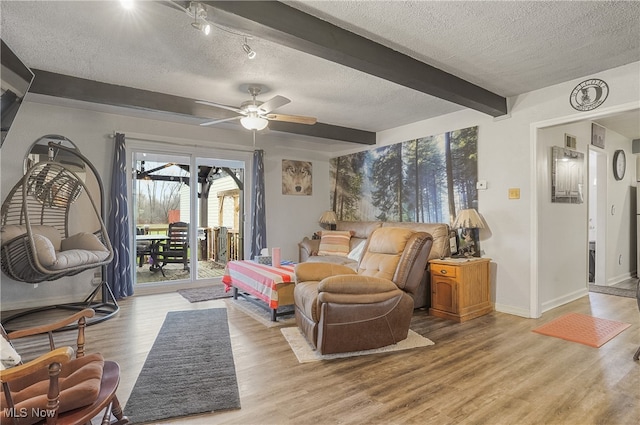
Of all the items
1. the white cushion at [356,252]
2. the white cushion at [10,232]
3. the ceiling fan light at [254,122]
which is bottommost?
the white cushion at [356,252]

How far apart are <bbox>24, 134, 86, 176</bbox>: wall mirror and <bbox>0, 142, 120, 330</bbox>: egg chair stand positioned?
0.17ft

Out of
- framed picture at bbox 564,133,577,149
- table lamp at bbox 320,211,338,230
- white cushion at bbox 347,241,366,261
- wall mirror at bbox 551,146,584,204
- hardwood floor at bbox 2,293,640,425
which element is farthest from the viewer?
table lamp at bbox 320,211,338,230

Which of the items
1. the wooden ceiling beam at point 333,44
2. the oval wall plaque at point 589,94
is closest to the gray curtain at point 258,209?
the wooden ceiling beam at point 333,44

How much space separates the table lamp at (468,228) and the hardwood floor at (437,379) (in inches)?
38.0

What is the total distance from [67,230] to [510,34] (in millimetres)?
5348

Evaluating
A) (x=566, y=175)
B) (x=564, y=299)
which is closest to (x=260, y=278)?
(x=564, y=299)

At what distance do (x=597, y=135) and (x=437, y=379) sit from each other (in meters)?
4.92

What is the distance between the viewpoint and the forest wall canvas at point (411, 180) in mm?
4422

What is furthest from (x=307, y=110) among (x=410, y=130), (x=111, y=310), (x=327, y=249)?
(x=111, y=310)

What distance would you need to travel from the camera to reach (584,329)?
11.0ft

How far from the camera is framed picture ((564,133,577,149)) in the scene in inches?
170

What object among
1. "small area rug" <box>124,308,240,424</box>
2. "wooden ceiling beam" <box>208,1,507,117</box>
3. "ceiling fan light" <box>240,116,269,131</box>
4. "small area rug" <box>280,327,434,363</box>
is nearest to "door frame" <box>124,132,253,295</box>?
"small area rug" <box>124,308,240,424</box>

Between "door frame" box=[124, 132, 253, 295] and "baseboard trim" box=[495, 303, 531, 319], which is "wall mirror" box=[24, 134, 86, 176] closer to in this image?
"door frame" box=[124, 132, 253, 295]

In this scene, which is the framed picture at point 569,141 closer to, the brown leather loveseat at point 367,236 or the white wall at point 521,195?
the white wall at point 521,195
